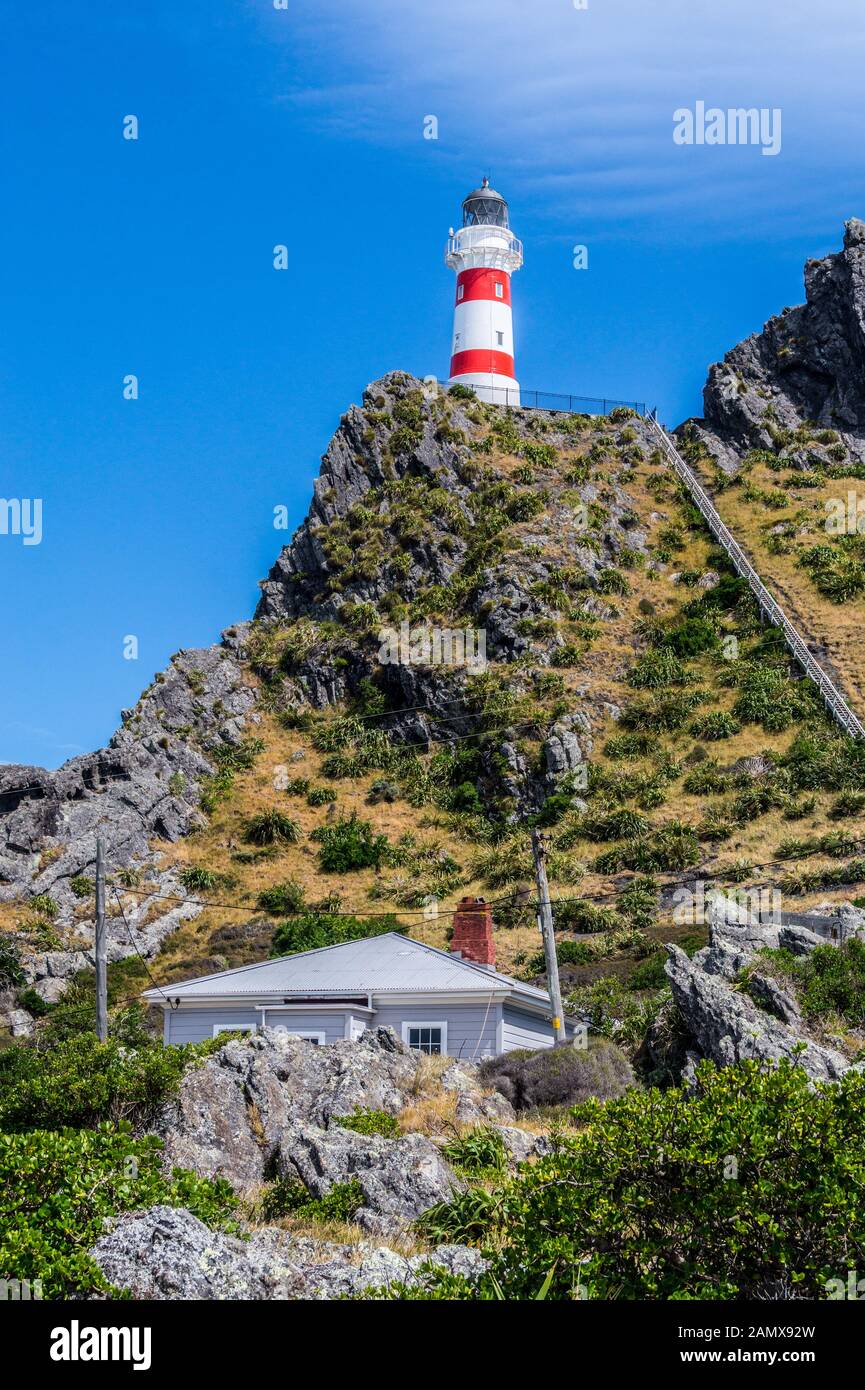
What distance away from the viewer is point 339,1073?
1986 cm

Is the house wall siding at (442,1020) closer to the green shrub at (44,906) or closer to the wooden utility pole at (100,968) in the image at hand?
the wooden utility pole at (100,968)

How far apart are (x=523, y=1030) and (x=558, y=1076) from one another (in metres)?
6.57

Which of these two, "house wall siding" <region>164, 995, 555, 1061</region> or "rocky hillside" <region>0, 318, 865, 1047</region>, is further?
"rocky hillside" <region>0, 318, 865, 1047</region>

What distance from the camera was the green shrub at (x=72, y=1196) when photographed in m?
Answer: 9.77

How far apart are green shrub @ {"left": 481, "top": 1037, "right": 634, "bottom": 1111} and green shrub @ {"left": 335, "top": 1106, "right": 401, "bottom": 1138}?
4.22 meters

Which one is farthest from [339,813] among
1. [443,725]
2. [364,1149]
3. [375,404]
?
[364,1149]

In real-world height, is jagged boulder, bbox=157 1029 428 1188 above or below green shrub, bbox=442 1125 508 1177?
above

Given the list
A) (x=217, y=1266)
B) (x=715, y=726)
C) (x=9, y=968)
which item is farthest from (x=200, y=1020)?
(x=715, y=726)

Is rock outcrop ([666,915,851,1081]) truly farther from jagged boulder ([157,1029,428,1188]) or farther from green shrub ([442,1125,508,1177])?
→ jagged boulder ([157,1029,428,1188])

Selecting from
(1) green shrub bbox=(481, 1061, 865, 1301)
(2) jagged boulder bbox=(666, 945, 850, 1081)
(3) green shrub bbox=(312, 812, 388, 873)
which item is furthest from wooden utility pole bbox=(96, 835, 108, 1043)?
(3) green shrub bbox=(312, 812, 388, 873)

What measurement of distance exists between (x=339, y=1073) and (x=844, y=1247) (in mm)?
11243

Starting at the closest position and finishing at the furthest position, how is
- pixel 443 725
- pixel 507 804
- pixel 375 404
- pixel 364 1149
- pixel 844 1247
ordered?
pixel 844 1247, pixel 364 1149, pixel 507 804, pixel 443 725, pixel 375 404

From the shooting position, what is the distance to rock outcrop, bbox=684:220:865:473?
258 ft
